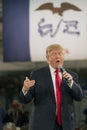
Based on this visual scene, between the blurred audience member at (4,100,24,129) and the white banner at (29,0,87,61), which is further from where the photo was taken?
the blurred audience member at (4,100,24,129)

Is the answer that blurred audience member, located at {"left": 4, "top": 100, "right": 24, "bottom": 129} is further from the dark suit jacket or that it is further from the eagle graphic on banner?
the dark suit jacket

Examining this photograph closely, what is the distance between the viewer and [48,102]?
304 cm

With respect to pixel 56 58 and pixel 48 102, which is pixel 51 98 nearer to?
pixel 48 102

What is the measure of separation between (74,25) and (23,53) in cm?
76

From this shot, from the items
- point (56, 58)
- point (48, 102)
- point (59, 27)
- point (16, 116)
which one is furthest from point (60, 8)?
point (16, 116)

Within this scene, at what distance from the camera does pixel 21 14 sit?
5523 mm

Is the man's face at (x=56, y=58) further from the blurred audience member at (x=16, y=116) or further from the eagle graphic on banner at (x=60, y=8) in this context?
the blurred audience member at (x=16, y=116)

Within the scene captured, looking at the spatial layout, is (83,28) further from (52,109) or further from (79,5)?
(52,109)

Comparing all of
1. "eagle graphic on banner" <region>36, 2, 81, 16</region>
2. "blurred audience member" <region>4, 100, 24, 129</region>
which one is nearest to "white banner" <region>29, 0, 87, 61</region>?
"eagle graphic on banner" <region>36, 2, 81, 16</region>

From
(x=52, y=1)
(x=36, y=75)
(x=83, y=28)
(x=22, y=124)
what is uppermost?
(x=52, y=1)

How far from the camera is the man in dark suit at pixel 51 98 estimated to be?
9.91 feet

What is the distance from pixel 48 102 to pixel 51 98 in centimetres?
4

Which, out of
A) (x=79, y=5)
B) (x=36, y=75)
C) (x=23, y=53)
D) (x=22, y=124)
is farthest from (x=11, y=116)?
(x=36, y=75)

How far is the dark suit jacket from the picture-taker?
3025 millimetres
